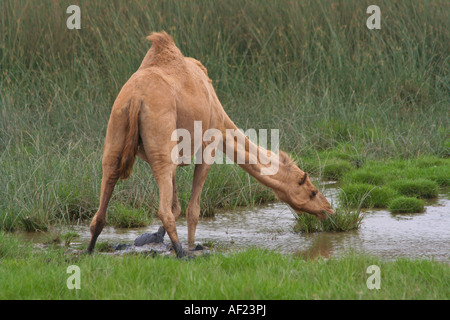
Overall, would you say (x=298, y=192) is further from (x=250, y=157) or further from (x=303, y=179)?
(x=250, y=157)

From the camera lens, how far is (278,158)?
24.1ft

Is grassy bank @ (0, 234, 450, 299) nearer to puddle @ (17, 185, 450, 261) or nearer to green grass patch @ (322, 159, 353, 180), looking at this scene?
puddle @ (17, 185, 450, 261)

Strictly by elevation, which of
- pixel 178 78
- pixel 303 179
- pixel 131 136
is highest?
pixel 178 78

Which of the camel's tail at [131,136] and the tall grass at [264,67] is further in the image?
the tall grass at [264,67]

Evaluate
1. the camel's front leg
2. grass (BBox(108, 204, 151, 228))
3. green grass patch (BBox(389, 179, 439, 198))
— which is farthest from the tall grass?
the camel's front leg

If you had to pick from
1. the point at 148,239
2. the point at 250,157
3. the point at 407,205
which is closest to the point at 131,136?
the point at 148,239

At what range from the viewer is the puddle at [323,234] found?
6648 mm

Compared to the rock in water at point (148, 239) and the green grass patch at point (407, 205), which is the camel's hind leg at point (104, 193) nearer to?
the rock in water at point (148, 239)

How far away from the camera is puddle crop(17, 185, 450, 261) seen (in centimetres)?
665

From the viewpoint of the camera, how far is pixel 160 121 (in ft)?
19.2

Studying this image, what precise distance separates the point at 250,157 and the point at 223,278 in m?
2.40

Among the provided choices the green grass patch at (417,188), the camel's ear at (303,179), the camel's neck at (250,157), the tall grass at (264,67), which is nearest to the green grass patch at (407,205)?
the green grass patch at (417,188)

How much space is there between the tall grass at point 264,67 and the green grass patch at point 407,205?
2.17 m
